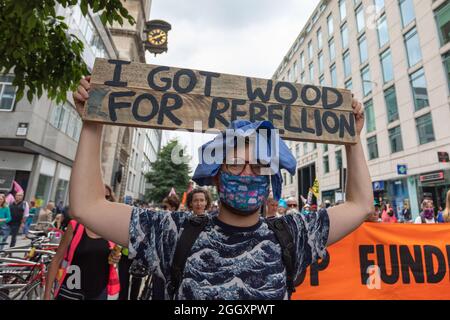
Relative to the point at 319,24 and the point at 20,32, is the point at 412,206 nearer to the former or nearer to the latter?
the point at 20,32

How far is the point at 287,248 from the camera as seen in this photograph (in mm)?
1397

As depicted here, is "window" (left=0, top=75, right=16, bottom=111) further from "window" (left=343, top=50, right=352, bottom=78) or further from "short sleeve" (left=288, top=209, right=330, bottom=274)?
"window" (left=343, top=50, right=352, bottom=78)

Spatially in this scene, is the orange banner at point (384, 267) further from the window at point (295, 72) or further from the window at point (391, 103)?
the window at point (295, 72)

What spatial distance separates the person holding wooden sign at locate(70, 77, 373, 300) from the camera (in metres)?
1.28

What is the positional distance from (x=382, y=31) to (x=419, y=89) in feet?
22.3


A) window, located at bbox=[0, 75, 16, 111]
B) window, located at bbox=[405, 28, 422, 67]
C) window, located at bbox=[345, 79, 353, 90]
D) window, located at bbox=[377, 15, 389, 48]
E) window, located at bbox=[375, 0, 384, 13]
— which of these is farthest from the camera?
window, located at bbox=[345, 79, 353, 90]

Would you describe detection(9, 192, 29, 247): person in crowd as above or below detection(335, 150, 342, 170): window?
below

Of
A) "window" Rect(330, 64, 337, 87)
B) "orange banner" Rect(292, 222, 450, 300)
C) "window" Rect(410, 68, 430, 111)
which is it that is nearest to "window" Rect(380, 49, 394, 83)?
"window" Rect(410, 68, 430, 111)

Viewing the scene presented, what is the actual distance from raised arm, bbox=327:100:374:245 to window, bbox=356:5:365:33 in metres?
27.9

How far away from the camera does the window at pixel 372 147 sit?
22034mm

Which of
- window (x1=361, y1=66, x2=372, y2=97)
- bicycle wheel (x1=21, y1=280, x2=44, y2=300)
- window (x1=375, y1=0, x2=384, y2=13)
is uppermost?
window (x1=375, y1=0, x2=384, y2=13)

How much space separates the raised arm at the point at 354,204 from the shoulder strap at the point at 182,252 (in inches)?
29.8
